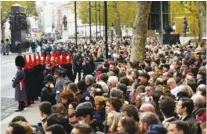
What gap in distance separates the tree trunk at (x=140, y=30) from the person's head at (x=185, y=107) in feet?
48.6

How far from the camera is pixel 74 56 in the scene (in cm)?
→ 2756

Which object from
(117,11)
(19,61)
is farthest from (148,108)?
(117,11)

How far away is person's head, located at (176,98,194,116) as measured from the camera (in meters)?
8.95

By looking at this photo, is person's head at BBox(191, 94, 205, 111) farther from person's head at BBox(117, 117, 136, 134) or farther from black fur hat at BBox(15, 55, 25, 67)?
black fur hat at BBox(15, 55, 25, 67)

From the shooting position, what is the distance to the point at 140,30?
24.2 m

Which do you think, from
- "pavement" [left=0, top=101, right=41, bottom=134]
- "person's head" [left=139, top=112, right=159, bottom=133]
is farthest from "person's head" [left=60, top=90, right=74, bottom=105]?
"pavement" [left=0, top=101, right=41, bottom=134]

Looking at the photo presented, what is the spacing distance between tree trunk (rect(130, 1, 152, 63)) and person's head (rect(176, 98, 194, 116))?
14803mm

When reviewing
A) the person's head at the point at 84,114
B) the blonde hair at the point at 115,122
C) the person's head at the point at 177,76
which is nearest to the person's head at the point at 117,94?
the person's head at the point at 84,114

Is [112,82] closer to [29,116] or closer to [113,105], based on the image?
[113,105]

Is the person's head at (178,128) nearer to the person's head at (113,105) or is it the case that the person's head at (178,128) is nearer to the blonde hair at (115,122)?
the blonde hair at (115,122)

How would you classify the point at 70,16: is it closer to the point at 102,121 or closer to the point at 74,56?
the point at 74,56

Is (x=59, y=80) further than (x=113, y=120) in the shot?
Yes

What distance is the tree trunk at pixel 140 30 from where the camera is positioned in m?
23.9

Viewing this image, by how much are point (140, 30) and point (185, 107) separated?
15415 mm
